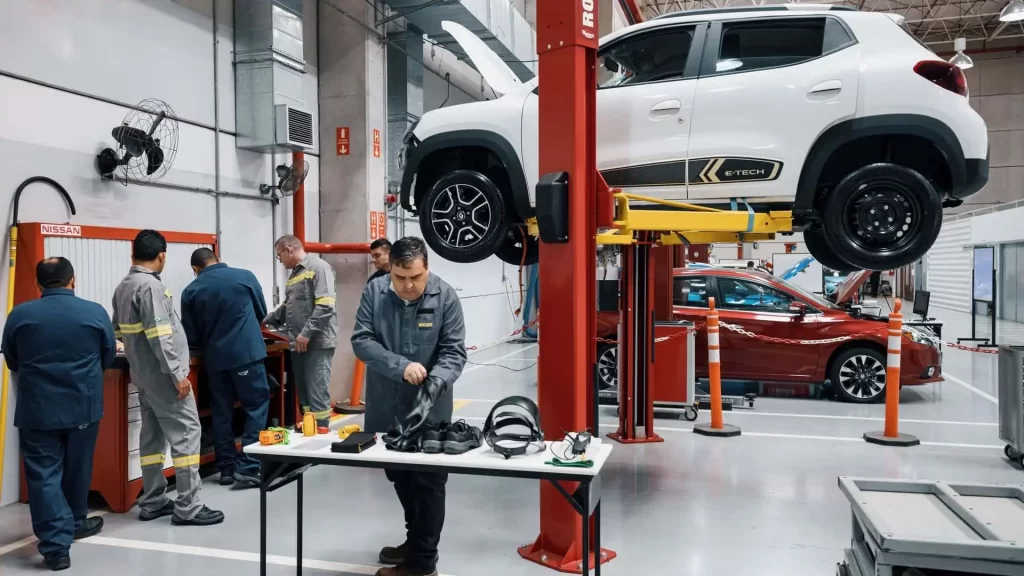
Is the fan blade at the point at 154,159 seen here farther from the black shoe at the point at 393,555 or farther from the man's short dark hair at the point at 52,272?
the black shoe at the point at 393,555

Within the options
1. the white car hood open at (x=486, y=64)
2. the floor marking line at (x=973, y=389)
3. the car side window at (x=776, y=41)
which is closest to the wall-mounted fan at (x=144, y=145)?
the white car hood open at (x=486, y=64)

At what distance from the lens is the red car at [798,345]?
23.1 ft

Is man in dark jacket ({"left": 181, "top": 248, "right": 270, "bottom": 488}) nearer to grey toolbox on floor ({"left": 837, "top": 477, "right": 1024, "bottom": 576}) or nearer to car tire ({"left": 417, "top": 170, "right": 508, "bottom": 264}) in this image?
car tire ({"left": 417, "top": 170, "right": 508, "bottom": 264})

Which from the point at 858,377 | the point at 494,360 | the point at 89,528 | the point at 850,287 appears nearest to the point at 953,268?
the point at 850,287

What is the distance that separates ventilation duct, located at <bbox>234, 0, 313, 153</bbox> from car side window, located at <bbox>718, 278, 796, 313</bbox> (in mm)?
4543

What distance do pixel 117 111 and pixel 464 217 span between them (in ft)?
9.00

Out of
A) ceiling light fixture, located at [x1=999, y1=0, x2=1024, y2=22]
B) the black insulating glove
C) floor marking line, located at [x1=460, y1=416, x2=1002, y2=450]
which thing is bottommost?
floor marking line, located at [x1=460, y1=416, x2=1002, y2=450]

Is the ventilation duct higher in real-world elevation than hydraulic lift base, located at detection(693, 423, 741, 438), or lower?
higher

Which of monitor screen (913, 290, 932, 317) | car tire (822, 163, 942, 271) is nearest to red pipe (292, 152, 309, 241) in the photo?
car tire (822, 163, 942, 271)

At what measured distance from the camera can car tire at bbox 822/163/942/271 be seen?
3.95m

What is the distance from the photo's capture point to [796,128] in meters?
3.96

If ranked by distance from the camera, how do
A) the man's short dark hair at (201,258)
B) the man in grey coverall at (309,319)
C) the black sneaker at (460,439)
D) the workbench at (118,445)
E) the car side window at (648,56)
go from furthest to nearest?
the man in grey coverall at (309,319)
the man's short dark hair at (201,258)
the car side window at (648,56)
the workbench at (118,445)
the black sneaker at (460,439)

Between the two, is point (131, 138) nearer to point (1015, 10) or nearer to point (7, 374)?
point (7, 374)

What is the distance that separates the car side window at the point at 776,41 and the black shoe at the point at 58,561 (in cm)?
435
